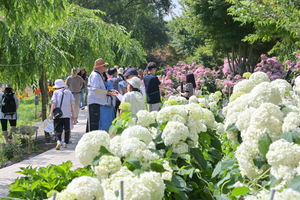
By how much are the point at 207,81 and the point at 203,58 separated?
12.8m

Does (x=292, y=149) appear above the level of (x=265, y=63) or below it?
below

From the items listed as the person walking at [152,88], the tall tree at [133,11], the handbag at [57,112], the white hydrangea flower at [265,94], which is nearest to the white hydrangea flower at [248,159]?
the white hydrangea flower at [265,94]

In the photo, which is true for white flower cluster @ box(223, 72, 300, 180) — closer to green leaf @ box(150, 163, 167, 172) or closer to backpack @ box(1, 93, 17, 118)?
green leaf @ box(150, 163, 167, 172)

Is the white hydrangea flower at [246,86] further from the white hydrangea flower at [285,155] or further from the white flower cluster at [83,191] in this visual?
the white flower cluster at [83,191]

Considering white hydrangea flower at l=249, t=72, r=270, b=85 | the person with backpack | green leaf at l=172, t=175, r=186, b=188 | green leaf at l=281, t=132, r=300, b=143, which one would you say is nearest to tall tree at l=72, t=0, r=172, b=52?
the person with backpack

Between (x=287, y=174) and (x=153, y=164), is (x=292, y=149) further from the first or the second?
(x=153, y=164)

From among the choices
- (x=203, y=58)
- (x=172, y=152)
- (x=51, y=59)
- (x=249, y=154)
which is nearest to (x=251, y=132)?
(x=249, y=154)

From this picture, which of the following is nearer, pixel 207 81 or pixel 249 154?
pixel 249 154

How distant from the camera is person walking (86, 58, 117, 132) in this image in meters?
7.55

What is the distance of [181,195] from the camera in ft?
7.45

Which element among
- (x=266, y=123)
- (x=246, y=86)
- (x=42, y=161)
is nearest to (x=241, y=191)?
(x=266, y=123)

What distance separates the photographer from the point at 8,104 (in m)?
9.55

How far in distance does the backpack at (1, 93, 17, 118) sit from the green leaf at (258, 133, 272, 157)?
333 inches

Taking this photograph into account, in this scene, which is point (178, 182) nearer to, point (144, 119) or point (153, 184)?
point (153, 184)
